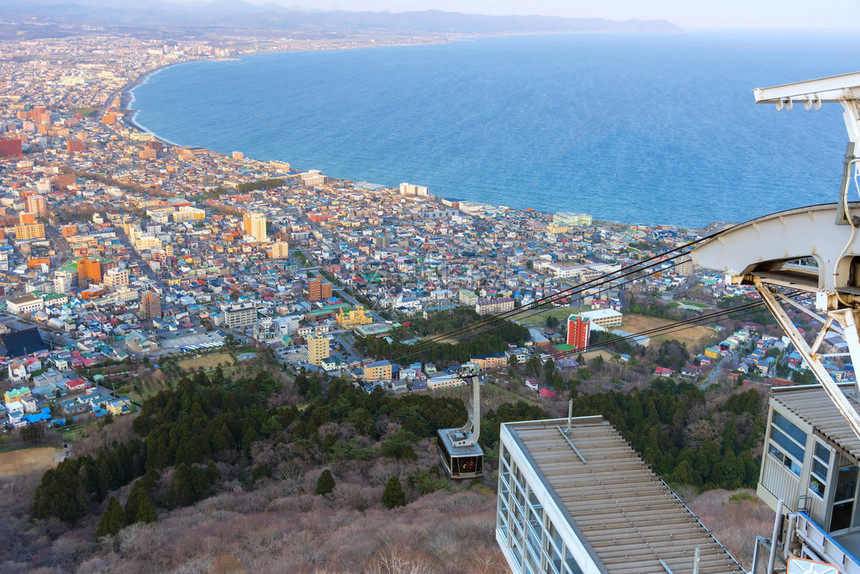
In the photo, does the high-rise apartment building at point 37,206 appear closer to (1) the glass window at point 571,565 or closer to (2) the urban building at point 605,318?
(2) the urban building at point 605,318

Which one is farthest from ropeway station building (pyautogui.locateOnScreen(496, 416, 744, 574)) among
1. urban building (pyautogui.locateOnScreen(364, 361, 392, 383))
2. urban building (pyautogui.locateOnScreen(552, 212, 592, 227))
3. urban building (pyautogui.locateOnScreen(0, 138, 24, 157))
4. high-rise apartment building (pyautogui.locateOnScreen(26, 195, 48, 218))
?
urban building (pyautogui.locateOnScreen(0, 138, 24, 157))

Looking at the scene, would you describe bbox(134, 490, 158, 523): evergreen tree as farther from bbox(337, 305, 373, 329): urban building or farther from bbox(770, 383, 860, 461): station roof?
bbox(337, 305, 373, 329): urban building

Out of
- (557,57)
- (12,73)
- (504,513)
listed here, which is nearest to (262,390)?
(504,513)

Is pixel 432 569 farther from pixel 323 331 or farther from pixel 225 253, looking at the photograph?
pixel 225 253

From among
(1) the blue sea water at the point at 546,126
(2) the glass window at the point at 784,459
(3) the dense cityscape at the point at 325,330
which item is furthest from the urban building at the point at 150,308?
(2) the glass window at the point at 784,459

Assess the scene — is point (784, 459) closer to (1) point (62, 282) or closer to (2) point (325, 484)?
(2) point (325, 484)

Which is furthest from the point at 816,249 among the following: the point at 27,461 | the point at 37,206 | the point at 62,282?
the point at 37,206
